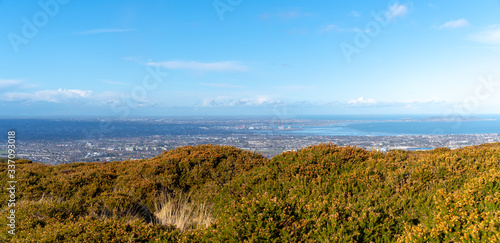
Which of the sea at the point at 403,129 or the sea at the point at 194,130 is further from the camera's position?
the sea at the point at 403,129

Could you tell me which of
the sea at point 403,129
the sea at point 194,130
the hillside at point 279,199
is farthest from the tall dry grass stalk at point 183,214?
the sea at point 403,129

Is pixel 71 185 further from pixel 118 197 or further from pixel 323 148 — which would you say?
pixel 323 148

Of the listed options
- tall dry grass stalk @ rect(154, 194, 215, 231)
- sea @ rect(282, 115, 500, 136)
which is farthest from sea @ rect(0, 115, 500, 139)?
tall dry grass stalk @ rect(154, 194, 215, 231)

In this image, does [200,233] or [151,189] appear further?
[151,189]

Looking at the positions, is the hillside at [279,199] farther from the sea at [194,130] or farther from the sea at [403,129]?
the sea at [403,129]

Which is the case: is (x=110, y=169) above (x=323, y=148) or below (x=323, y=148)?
below

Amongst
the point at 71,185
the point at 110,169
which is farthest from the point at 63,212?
the point at 110,169

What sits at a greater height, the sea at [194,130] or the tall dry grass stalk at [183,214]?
the tall dry grass stalk at [183,214]

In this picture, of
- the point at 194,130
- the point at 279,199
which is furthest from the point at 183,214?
the point at 194,130
